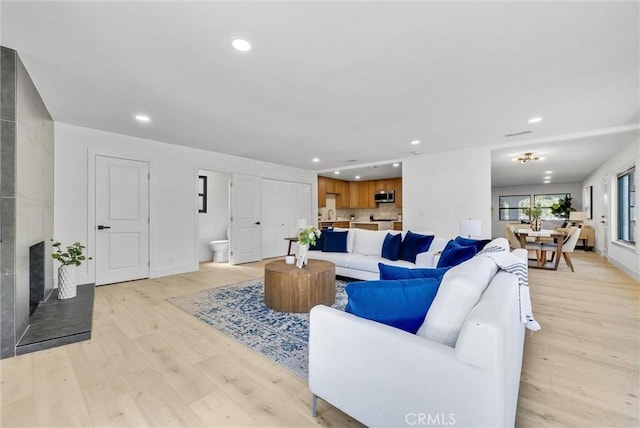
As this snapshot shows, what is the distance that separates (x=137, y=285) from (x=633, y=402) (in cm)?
536

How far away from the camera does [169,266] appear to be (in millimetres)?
4984

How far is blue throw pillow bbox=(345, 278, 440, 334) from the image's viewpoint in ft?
4.40

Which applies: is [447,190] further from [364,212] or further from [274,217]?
[364,212]

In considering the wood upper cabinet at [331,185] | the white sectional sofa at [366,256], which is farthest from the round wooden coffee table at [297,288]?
the wood upper cabinet at [331,185]

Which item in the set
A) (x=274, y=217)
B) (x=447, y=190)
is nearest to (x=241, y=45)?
(x=447, y=190)

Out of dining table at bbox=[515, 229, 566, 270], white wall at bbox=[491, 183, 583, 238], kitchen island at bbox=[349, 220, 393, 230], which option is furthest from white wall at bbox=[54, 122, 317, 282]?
white wall at bbox=[491, 183, 583, 238]

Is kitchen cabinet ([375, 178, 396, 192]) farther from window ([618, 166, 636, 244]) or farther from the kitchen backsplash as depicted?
window ([618, 166, 636, 244])

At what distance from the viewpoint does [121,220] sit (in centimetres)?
448

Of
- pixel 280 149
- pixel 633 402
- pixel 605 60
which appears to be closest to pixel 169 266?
pixel 280 149

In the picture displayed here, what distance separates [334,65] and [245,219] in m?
→ 4.50

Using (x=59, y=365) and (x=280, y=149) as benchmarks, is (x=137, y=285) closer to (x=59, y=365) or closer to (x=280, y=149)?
(x=59, y=365)

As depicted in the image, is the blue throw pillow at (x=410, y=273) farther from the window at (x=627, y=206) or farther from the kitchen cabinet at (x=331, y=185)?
the kitchen cabinet at (x=331, y=185)

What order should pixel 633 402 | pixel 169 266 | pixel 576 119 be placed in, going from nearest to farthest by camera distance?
pixel 633 402 < pixel 576 119 < pixel 169 266

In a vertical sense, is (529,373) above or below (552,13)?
below
